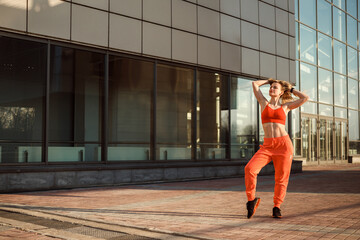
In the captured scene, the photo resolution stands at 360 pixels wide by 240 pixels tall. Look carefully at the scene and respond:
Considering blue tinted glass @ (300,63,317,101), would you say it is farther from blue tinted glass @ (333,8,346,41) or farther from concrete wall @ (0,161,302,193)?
concrete wall @ (0,161,302,193)

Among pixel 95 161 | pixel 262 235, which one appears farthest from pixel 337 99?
pixel 262 235

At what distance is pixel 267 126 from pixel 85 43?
766 cm

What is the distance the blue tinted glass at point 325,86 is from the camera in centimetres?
2681

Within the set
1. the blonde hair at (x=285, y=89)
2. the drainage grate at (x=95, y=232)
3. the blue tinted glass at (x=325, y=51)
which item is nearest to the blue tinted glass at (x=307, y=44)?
the blue tinted glass at (x=325, y=51)

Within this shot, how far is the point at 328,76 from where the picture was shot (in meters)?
27.7

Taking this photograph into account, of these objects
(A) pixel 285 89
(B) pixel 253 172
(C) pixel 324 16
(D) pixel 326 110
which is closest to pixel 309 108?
(D) pixel 326 110

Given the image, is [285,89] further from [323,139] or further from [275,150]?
[323,139]

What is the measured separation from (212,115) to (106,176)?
5.76m

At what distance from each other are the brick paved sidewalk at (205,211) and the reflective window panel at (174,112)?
4382mm

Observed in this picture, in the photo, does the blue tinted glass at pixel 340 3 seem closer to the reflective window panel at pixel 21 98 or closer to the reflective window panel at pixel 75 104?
the reflective window panel at pixel 75 104

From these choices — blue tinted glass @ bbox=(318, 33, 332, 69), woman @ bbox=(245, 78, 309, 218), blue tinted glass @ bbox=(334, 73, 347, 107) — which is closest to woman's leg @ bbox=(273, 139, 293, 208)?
woman @ bbox=(245, 78, 309, 218)

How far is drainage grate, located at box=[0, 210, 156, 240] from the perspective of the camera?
505cm

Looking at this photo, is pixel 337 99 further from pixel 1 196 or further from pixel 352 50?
pixel 1 196

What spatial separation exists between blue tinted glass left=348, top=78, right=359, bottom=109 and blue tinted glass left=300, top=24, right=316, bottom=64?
5.72 meters
